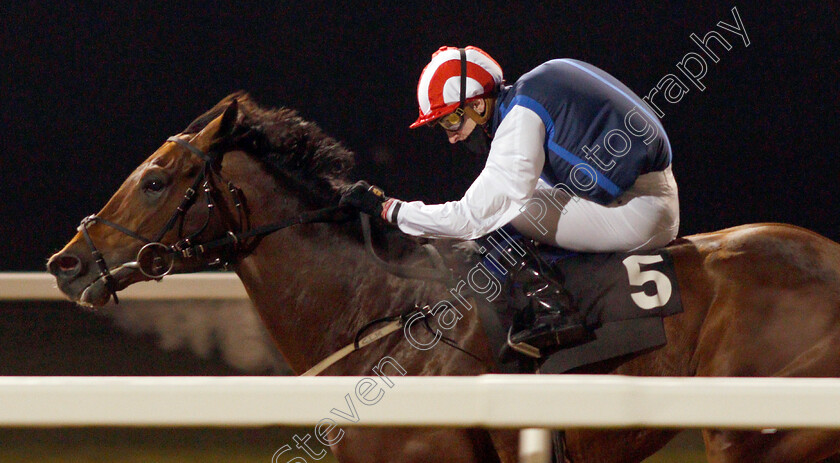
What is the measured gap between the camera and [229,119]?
7.17ft

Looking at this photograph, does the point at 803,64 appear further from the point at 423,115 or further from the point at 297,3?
the point at 423,115

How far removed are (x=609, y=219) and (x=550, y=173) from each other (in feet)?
0.65

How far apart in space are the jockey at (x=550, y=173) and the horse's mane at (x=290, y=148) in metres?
0.17

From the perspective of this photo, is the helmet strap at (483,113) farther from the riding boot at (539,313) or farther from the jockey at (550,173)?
the riding boot at (539,313)

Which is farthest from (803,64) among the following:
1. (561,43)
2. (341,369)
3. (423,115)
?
(341,369)

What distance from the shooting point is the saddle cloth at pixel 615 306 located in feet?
6.31

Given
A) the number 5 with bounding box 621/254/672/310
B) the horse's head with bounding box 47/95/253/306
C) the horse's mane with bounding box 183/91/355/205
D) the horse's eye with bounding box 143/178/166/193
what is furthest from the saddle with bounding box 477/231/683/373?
the horse's eye with bounding box 143/178/166/193

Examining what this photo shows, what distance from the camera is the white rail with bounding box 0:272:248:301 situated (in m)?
3.37

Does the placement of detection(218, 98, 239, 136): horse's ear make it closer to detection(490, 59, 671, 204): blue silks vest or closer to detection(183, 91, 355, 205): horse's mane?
detection(183, 91, 355, 205): horse's mane

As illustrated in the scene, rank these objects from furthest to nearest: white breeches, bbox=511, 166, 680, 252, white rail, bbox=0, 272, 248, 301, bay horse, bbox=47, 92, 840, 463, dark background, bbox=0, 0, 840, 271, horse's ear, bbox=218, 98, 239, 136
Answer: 1. dark background, bbox=0, 0, 840, 271
2. white rail, bbox=0, 272, 248, 301
3. horse's ear, bbox=218, 98, 239, 136
4. white breeches, bbox=511, 166, 680, 252
5. bay horse, bbox=47, 92, 840, 463

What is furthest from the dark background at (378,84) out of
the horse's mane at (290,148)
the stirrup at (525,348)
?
the stirrup at (525,348)

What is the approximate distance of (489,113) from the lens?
214cm

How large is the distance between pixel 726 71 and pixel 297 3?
2.67 meters

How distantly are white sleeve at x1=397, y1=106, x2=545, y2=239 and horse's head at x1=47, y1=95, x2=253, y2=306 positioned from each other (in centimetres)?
56
